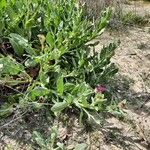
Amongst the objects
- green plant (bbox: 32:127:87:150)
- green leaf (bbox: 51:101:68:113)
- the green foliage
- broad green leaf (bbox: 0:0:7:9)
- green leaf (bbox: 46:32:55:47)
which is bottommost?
the green foliage

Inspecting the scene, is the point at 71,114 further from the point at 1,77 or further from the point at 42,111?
the point at 1,77

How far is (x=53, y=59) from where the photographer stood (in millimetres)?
2584

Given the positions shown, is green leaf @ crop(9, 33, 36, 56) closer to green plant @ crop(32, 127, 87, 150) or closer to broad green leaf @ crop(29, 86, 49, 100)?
broad green leaf @ crop(29, 86, 49, 100)

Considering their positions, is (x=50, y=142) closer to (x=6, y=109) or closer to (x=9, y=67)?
(x=6, y=109)

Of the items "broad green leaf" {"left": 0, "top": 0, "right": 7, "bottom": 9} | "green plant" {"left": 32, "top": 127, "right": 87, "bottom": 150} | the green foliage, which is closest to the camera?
"green plant" {"left": 32, "top": 127, "right": 87, "bottom": 150}

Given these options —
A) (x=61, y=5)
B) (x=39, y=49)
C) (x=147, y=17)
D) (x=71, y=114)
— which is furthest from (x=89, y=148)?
(x=147, y=17)

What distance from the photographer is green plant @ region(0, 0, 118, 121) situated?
7.84ft

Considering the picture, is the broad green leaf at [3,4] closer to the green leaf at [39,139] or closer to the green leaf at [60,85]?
the green leaf at [60,85]

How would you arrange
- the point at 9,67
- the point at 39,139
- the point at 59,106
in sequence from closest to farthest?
the point at 39,139 → the point at 59,106 → the point at 9,67

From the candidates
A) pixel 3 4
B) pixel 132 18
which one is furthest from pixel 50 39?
pixel 132 18

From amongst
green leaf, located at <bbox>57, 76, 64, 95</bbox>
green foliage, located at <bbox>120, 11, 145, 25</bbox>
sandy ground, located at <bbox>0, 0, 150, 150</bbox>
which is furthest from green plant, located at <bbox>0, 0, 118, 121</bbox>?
green foliage, located at <bbox>120, 11, 145, 25</bbox>

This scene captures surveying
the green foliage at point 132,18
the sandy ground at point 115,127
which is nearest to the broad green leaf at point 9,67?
the sandy ground at point 115,127

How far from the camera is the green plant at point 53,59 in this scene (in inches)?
94.1

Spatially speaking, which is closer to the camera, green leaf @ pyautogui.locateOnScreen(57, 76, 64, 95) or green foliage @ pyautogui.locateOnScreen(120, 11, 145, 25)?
green leaf @ pyautogui.locateOnScreen(57, 76, 64, 95)
